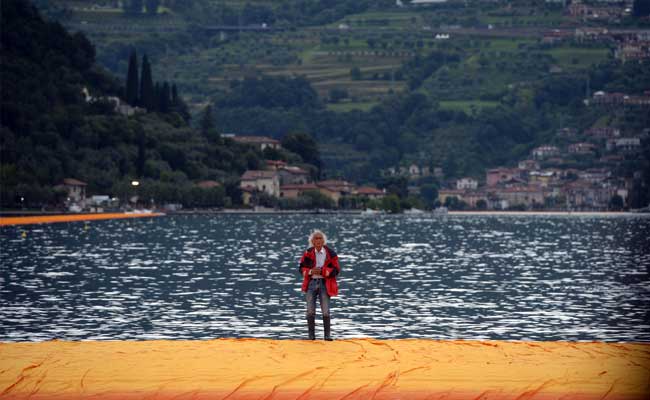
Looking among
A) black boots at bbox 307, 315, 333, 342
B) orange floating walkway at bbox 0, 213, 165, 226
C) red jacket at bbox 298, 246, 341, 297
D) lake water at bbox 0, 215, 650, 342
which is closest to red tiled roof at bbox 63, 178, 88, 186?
orange floating walkway at bbox 0, 213, 165, 226

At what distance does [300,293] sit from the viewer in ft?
173

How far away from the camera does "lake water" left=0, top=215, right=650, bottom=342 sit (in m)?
37.8

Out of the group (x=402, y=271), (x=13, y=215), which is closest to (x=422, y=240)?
(x=402, y=271)

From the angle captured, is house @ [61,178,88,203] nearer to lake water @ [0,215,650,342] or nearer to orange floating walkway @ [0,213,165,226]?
orange floating walkway @ [0,213,165,226]

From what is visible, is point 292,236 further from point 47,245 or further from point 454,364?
point 454,364

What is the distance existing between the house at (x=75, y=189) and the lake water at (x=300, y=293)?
8253 cm

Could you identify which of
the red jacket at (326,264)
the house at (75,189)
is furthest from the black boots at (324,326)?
the house at (75,189)

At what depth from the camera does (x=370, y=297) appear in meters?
50.9

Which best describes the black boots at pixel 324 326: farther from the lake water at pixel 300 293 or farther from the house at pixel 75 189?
the house at pixel 75 189

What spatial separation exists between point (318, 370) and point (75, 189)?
A: 168298mm

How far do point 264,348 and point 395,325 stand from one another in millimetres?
15657

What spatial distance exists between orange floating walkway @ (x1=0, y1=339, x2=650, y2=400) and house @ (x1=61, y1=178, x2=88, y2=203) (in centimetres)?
16140

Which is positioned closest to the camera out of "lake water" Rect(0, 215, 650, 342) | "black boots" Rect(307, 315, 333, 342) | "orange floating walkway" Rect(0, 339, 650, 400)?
"orange floating walkway" Rect(0, 339, 650, 400)

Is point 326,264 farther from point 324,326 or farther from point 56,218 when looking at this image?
point 56,218
